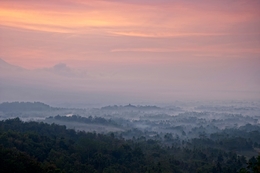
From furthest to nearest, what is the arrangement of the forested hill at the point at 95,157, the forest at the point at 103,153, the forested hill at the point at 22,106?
the forested hill at the point at 22,106, the forested hill at the point at 95,157, the forest at the point at 103,153

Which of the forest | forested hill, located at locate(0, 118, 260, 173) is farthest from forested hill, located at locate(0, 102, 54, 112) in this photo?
forested hill, located at locate(0, 118, 260, 173)

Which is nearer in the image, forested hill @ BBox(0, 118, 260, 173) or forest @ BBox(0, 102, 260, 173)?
forest @ BBox(0, 102, 260, 173)

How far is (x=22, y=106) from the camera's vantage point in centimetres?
13425

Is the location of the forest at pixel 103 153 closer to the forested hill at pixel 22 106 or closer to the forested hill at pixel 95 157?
the forested hill at pixel 95 157

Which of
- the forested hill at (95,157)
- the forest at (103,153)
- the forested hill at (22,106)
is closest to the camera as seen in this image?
the forest at (103,153)

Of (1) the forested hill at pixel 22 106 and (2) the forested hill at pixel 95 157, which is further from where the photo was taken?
(1) the forested hill at pixel 22 106

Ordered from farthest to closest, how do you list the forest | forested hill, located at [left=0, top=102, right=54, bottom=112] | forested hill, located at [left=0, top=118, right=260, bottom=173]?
1. forested hill, located at [left=0, top=102, right=54, bottom=112]
2. forested hill, located at [left=0, top=118, right=260, bottom=173]
3. the forest

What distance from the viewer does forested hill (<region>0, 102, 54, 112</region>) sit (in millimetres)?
128400

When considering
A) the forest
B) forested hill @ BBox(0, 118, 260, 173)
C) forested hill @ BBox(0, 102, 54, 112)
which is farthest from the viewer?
forested hill @ BBox(0, 102, 54, 112)

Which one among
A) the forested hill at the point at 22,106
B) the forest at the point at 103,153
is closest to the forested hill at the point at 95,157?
the forest at the point at 103,153

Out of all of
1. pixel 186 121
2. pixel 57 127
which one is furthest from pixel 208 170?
pixel 186 121

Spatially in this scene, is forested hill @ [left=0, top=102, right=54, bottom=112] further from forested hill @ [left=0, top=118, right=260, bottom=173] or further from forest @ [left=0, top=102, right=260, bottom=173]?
forested hill @ [left=0, top=118, right=260, bottom=173]

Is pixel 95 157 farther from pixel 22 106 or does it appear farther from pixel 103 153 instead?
pixel 22 106

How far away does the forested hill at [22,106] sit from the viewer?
128 m
